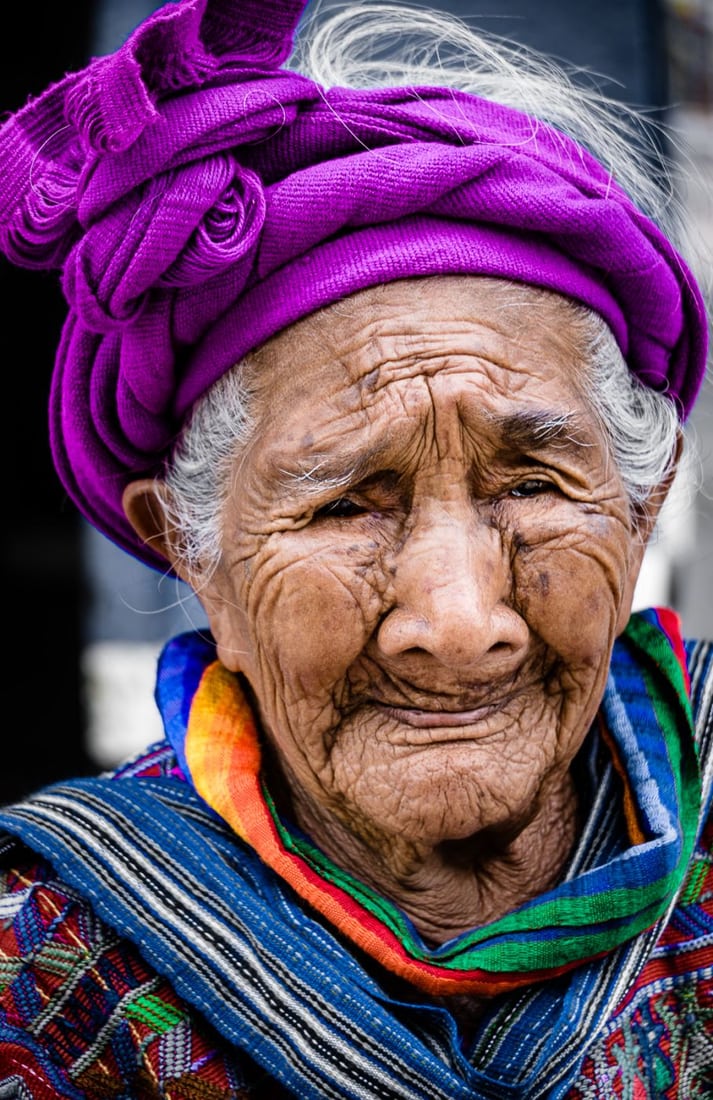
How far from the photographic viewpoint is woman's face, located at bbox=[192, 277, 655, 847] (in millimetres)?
2000

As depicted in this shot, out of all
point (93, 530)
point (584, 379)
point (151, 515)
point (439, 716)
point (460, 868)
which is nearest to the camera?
point (439, 716)

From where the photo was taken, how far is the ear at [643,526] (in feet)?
7.45

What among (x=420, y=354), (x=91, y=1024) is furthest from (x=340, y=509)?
(x=91, y=1024)

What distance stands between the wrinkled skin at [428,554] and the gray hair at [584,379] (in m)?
0.07

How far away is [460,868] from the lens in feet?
7.45

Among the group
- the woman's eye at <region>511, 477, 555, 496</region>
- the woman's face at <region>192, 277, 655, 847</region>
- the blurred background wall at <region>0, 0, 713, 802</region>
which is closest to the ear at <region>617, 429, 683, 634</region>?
the woman's face at <region>192, 277, 655, 847</region>

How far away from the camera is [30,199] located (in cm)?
197

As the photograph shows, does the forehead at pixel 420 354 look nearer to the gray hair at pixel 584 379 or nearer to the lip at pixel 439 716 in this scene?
the gray hair at pixel 584 379

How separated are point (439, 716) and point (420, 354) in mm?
599

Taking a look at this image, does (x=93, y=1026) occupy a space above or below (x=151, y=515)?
below

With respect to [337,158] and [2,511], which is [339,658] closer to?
[337,158]

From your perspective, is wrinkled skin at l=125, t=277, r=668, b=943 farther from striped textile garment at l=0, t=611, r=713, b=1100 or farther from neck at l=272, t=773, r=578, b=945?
striped textile garment at l=0, t=611, r=713, b=1100

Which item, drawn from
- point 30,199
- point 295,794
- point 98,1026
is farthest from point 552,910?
point 30,199

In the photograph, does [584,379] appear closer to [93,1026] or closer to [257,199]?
[257,199]
